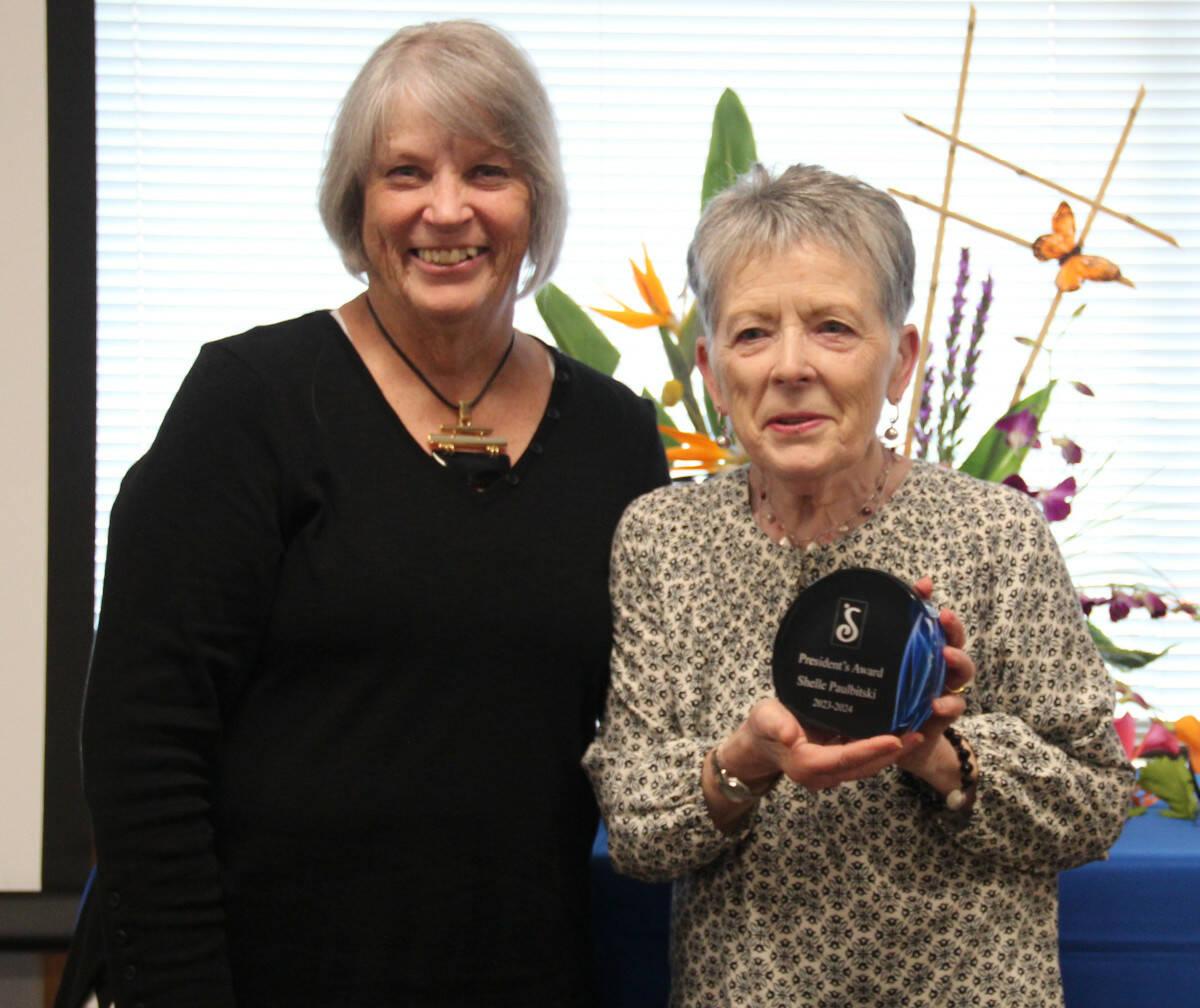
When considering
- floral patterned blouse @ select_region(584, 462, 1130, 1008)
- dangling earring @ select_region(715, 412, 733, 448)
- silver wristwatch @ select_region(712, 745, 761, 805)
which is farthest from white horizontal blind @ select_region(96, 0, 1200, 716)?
silver wristwatch @ select_region(712, 745, 761, 805)

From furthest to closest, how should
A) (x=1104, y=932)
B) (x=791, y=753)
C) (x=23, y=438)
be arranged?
(x=23, y=438) → (x=1104, y=932) → (x=791, y=753)

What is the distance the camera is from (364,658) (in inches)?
42.9

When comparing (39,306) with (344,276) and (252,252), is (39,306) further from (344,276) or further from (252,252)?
(344,276)

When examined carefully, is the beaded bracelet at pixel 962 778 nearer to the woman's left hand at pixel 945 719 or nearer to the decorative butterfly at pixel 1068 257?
the woman's left hand at pixel 945 719

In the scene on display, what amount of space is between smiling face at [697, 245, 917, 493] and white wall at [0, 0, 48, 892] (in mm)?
1601

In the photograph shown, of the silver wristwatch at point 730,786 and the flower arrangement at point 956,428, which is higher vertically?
the flower arrangement at point 956,428

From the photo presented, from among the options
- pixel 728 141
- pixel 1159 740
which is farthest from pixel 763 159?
pixel 1159 740

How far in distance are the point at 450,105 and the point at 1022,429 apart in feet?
2.34

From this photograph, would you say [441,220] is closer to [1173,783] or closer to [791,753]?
[791,753]

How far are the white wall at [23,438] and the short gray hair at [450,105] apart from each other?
1244 mm

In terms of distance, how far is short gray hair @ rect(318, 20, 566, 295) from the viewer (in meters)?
1.10

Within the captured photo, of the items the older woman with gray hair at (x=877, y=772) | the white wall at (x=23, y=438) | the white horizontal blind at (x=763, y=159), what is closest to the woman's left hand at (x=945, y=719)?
the older woman with gray hair at (x=877, y=772)

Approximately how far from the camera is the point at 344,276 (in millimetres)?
2334

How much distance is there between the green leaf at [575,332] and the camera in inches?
62.8
